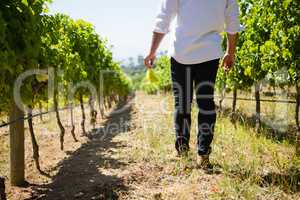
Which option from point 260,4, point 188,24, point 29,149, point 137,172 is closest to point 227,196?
point 137,172

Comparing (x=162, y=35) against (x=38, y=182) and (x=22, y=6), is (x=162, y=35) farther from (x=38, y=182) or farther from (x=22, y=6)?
(x=38, y=182)

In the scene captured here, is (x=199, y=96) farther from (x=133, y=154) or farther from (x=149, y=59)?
(x=133, y=154)

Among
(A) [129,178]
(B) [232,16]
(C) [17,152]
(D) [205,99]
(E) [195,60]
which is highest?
(B) [232,16]

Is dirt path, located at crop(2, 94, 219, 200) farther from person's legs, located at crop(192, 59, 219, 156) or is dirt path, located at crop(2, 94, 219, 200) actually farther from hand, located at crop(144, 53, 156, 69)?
hand, located at crop(144, 53, 156, 69)

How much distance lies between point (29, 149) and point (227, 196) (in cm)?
688

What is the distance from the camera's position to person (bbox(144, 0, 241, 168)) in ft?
12.9

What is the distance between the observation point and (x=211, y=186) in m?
3.54

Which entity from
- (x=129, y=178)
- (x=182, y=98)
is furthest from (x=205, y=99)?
(x=129, y=178)

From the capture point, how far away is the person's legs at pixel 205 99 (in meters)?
3.95

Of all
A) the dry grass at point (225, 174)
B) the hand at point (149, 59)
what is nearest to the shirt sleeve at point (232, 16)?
the hand at point (149, 59)

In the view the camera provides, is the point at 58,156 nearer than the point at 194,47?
No

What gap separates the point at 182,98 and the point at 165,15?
0.93m

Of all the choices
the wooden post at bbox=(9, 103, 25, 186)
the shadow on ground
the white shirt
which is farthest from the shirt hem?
the wooden post at bbox=(9, 103, 25, 186)

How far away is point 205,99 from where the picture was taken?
3.99 m
